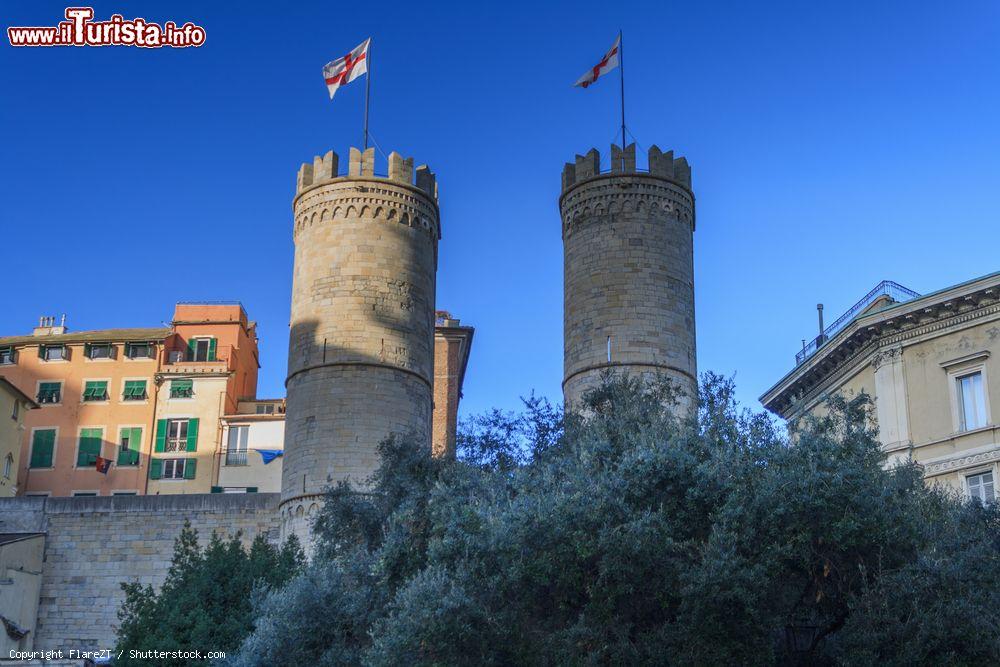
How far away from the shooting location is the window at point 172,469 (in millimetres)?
40469

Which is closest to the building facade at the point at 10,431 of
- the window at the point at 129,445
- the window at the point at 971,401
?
the window at the point at 129,445

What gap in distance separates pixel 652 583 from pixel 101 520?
54.7 ft

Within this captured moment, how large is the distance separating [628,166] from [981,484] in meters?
9.30

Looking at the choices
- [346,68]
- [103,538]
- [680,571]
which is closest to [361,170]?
[346,68]

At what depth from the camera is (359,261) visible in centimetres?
2586

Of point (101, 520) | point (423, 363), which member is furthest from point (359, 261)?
point (101, 520)

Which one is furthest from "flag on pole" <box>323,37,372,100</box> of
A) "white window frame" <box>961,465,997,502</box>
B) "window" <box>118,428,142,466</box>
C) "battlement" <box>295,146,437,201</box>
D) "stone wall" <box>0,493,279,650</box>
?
"window" <box>118,428,142,466</box>

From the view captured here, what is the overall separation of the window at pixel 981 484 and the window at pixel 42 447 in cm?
2765

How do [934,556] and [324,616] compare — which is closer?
[934,556]

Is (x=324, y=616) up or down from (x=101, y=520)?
down

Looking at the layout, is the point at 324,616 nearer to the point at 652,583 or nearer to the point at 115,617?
the point at 652,583

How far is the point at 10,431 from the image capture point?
3578 cm

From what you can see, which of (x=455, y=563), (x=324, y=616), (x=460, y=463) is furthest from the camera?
(x=460, y=463)

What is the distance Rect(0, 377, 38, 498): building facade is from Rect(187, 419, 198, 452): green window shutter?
5383 mm
